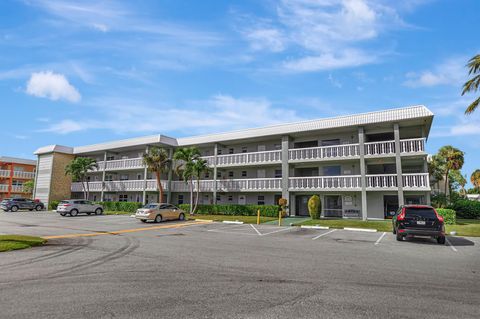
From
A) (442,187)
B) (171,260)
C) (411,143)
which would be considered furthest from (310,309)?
(442,187)

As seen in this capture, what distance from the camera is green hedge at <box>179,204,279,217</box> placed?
27888 mm

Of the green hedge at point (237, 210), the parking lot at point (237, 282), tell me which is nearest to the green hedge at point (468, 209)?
the green hedge at point (237, 210)

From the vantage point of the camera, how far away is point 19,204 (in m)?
38.4

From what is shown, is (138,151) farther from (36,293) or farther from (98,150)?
(36,293)

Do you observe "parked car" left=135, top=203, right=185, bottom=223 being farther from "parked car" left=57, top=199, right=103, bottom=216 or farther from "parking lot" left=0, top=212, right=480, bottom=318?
"parking lot" left=0, top=212, right=480, bottom=318

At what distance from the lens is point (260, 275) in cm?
726

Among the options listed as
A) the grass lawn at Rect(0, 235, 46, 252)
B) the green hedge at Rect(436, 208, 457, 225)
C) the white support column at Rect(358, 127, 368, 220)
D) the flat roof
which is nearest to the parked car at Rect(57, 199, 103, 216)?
the flat roof

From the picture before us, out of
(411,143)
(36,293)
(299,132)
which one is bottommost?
(36,293)

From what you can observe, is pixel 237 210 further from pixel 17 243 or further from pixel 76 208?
pixel 17 243

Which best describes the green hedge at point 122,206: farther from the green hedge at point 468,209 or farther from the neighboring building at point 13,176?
the green hedge at point 468,209

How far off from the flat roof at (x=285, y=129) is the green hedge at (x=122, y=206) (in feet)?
24.9

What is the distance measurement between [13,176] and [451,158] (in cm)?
7442

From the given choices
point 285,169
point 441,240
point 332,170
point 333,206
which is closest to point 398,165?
point 332,170

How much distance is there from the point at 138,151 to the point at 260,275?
37.2 metres
